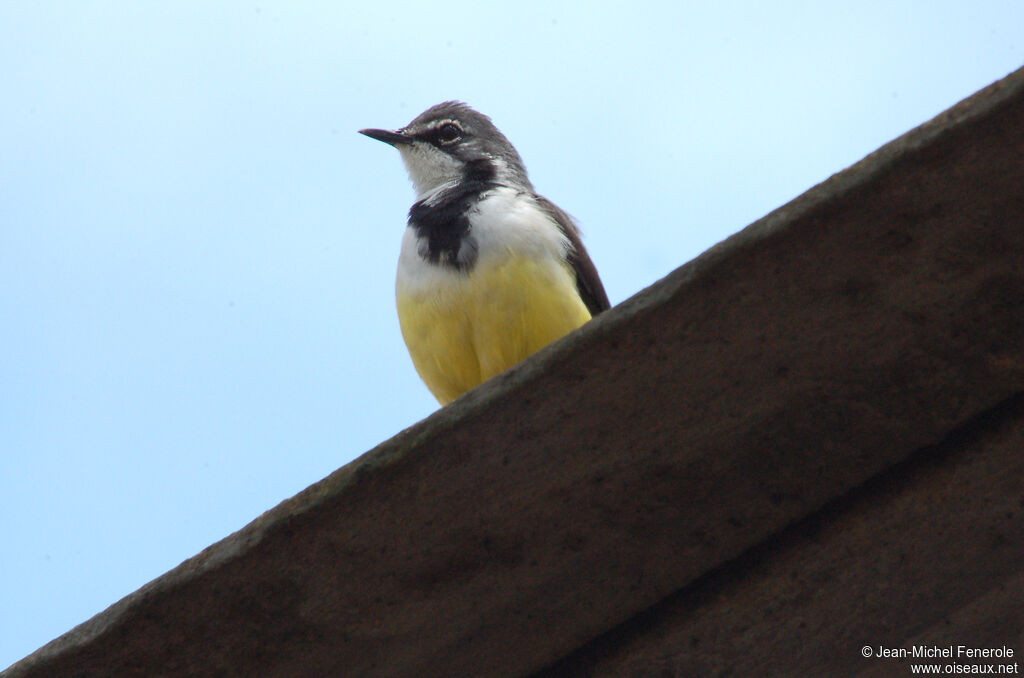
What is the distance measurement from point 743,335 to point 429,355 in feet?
9.90

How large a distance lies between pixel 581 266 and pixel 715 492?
326 centimetres

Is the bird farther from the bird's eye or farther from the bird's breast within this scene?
the bird's eye

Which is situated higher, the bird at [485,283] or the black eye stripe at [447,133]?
the black eye stripe at [447,133]

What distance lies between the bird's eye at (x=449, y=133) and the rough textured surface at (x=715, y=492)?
4.69 meters

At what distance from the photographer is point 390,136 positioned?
7.51 meters

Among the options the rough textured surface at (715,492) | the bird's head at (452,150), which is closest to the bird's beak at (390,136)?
the bird's head at (452,150)

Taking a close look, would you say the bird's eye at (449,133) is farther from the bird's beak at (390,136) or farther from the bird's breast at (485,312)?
the bird's breast at (485,312)

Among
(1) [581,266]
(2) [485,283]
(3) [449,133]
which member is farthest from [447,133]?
(2) [485,283]

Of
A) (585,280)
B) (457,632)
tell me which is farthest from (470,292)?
(457,632)

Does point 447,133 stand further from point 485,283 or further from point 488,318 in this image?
point 488,318

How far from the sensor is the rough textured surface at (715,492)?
260 centimetres

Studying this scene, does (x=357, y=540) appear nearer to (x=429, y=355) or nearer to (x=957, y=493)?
(x=957, y=493)

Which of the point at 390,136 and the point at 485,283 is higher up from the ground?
the point at 390,136

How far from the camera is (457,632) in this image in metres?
3.09
